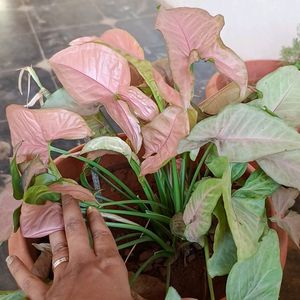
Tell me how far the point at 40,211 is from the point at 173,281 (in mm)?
212

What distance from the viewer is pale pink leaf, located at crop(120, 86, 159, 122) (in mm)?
Answer: 472

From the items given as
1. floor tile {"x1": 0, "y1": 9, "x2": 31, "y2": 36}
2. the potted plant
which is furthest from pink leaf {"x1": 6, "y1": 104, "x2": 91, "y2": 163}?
floor tile {"x1": 0, "y1": 9, "x2": 31, "y2": 36}

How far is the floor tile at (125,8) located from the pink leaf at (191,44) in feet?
4.69

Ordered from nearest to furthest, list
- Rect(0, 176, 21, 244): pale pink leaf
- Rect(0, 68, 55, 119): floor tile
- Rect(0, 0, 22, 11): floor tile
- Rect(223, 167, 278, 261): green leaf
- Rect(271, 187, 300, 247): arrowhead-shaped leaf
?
Rect(223, 167, 278, 261): green leaf
Rect(271, 187, 300, 247): arrowhead-shaped leaf
Rect(0, 176, 21, 244): pale pink leaf
Rect(0, 68, 55, 119): floor tile
Rect(0, 0, 22, 11): floor tile

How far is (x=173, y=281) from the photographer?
1.92 feet

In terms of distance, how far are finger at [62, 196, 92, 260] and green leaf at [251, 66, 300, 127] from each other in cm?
24

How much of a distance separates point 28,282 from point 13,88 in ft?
3.59

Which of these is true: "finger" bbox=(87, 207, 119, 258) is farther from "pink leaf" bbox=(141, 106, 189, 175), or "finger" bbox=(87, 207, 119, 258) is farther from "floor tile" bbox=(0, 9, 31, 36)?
"floor tile" bbox=(0, 9, 31, 36)

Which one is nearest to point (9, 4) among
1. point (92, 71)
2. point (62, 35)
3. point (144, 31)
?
point (62, 35)

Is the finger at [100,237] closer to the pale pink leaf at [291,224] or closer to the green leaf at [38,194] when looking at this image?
the green leaf at [38,194]

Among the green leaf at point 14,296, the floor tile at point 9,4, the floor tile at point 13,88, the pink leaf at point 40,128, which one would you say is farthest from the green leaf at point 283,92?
the floor tile at point 9,4

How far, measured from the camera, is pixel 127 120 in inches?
18.9

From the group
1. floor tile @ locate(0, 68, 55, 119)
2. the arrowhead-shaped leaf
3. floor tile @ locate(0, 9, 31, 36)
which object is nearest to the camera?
the arrowhead-shaped leaf

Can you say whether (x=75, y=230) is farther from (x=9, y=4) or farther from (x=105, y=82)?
(x=9, y=4)
